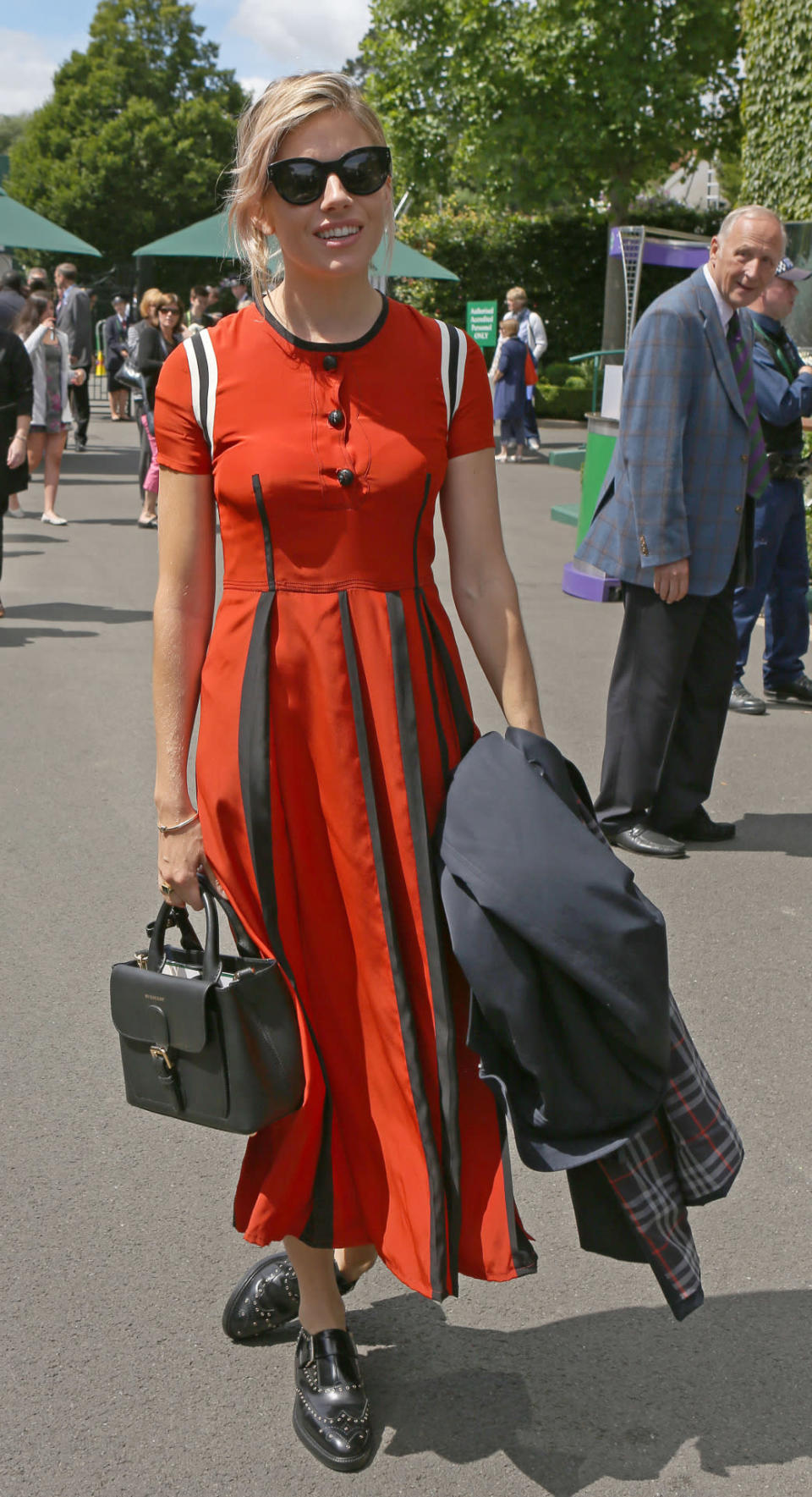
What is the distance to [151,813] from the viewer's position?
5805 millimetres

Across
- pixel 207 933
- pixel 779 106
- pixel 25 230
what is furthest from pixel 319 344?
pixel 25 230

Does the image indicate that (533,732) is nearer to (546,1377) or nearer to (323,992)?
(323,992)

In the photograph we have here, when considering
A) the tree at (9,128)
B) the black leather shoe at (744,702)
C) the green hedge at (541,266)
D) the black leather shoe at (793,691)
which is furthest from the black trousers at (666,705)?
the tree at (9,128)

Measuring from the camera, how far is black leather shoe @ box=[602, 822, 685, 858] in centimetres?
542

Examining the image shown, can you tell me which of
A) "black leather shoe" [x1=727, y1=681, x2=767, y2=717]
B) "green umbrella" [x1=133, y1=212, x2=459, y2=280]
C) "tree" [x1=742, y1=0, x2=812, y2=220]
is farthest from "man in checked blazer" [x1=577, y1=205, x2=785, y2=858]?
"green umbrella" [x1=133, y1=212, x2=459, y2=280]

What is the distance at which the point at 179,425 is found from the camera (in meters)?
2.31

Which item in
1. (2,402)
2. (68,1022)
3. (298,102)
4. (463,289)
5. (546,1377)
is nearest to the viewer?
(298,102)

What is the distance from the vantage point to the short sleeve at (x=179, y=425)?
230 cm

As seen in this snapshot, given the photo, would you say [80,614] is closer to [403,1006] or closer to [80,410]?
[403,1006]

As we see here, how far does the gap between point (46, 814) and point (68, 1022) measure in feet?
6.01

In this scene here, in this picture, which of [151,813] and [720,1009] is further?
[151,813]

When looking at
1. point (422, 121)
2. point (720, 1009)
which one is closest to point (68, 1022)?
point (720, 1009)

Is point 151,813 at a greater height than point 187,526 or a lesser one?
lesser

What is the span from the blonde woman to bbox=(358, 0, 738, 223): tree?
29.6 meters
